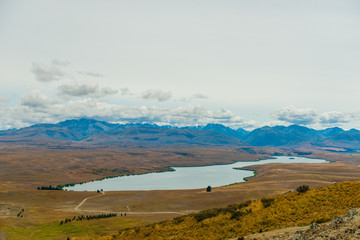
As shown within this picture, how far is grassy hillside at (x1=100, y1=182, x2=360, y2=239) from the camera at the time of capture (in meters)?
24.8

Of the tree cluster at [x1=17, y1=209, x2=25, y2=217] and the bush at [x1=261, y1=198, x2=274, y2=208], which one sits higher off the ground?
the bush at [x1=261, y1=198, x2=274, y2=208]

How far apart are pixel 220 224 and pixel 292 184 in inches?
4836

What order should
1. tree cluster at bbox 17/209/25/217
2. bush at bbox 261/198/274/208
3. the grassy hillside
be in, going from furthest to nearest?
tree cluster at bbox 17/209/25/217 → bush at bbox 261/198/274/208 → the grassy hillside

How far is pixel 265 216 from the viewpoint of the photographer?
27.7 metres

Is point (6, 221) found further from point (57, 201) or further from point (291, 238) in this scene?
point (291, 238)

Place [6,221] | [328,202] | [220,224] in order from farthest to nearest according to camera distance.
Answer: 1. [6,221]
2. [220,224]
3. [328,202]

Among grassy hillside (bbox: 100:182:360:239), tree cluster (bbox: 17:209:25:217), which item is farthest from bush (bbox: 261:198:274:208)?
tree cluster (bbox: 17:209:25:217)

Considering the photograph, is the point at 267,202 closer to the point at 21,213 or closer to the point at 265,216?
the point at 265,216

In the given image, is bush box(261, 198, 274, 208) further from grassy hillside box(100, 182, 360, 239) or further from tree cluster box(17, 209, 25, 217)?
tree cluster box(17, 209, 25, 217)

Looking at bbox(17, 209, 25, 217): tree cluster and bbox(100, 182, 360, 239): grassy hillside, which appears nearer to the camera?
bbox(100, 182, 360, 239): grassy hillside

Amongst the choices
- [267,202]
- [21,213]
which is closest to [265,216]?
[267,202]

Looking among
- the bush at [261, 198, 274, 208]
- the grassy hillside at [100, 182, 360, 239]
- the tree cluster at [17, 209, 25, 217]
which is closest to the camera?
the grassy hillside at [100, 182, 360, 239]

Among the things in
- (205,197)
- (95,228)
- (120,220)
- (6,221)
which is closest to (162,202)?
(205,197)

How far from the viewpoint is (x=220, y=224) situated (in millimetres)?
29438
